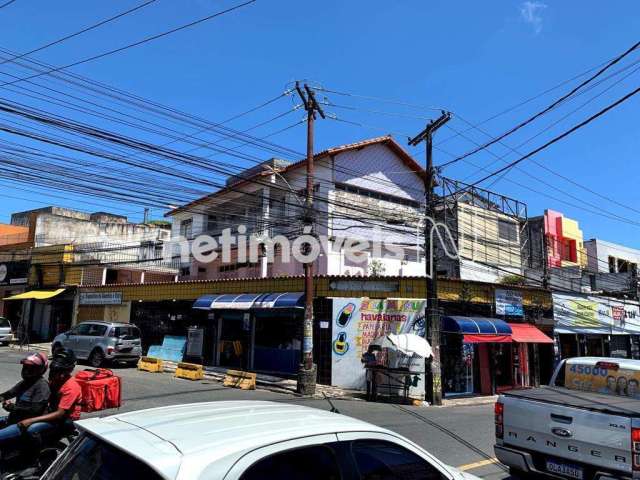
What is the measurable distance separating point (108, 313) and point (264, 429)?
1113 inches

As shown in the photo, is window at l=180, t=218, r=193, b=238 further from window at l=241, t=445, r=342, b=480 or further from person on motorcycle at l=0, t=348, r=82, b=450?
window at l=241, t=445, r=342, b=480

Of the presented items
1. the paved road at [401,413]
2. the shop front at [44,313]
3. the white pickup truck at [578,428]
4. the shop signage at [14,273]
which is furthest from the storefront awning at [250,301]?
the shop signage at [14,273]

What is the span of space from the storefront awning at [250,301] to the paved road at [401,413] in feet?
11.6

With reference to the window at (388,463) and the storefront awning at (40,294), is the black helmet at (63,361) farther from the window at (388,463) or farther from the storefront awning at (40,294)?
the storefront awning at (40,294)

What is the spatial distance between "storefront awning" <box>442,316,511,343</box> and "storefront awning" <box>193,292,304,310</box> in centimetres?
545

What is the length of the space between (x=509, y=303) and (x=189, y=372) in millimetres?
13454

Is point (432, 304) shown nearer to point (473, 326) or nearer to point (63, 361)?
point (473, 326)

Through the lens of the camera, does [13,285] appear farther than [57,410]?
Yes

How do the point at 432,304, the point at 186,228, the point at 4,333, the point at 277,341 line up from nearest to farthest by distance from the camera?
1. the point at 432,304
2. the point at 277,341
3. the point at 4,333
4. the point at 186,228

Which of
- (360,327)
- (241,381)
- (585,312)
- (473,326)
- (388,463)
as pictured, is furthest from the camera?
(585,312)

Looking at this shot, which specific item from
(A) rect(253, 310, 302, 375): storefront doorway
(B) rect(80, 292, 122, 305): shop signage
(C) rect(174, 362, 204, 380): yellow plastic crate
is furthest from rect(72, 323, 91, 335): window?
(A) rect(253, 310, 302, 375): storefront doorway

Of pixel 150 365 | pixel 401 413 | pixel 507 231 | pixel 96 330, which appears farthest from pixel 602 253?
pixel 96 330

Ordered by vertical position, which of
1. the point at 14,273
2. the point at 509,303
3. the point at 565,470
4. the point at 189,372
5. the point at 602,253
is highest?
the point at 602,253

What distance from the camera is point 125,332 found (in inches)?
820
